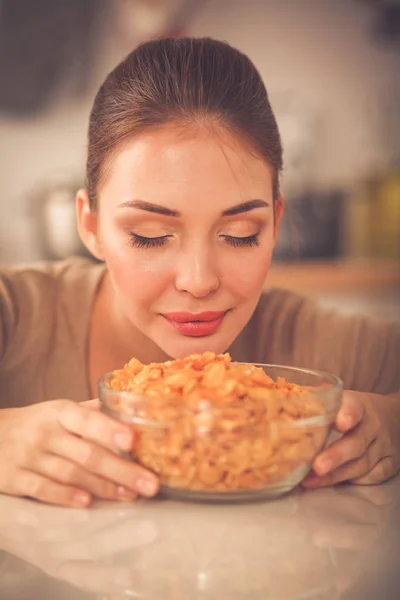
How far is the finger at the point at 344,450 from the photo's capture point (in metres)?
0.52

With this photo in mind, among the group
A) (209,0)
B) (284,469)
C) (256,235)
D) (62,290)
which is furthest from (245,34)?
(284,469)

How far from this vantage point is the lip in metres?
0.69

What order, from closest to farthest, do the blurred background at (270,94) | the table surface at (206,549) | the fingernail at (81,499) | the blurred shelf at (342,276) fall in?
1. the table surface at (206,549)
2. the fingernail at (81,499)
3. the blurred background at (270,94)
4. the blurred shelf at (342,276)

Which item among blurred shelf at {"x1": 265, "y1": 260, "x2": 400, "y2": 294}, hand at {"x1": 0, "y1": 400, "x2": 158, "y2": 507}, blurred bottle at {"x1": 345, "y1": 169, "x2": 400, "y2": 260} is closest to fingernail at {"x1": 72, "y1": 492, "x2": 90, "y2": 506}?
hand at {"x1": 0, "y1": 400, "x2": 158, "y2": 507}

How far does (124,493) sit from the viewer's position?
52cm

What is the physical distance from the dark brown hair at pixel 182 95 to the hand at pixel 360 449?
0.30 m

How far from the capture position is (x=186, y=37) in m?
0.73

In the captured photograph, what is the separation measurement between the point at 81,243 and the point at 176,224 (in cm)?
21

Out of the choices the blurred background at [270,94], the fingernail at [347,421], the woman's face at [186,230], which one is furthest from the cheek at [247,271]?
the fingernail at [347,421]

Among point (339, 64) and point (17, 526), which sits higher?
point (339, 64)

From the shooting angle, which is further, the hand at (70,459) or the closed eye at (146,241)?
the closed eye at (146,241)

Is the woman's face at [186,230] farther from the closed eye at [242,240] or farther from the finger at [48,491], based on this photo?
the finger at [48,491]

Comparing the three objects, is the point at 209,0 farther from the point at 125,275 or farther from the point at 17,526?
the point at 17,526

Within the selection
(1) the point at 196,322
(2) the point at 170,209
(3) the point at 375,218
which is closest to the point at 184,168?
(2) the point at 170,209
